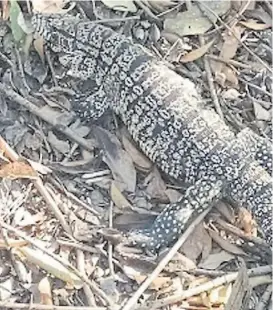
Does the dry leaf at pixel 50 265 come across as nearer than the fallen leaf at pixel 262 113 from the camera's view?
Yes

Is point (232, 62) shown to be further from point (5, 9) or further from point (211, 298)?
point (211, 298)

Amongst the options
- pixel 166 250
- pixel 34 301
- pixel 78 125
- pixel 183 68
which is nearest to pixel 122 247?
pixel 166 250

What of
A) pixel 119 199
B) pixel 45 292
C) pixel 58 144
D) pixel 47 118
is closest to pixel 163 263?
pixel 119 199

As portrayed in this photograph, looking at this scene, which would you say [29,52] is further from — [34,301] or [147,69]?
[34,301]

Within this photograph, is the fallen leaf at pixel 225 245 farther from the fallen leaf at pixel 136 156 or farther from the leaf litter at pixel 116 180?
the fallen leaf at pixel 136 156

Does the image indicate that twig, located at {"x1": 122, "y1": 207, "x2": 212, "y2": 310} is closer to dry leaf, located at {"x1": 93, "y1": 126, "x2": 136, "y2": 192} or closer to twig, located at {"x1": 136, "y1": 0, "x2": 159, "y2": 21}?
dry leaf, located at {"x1": 93, "y1": 126, "x2": 136, "y2": 192}

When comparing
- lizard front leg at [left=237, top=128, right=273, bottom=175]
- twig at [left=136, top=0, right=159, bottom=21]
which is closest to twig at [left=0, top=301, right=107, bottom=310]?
lizard front leg at [left=237, top=128, right=273, bottom=175]

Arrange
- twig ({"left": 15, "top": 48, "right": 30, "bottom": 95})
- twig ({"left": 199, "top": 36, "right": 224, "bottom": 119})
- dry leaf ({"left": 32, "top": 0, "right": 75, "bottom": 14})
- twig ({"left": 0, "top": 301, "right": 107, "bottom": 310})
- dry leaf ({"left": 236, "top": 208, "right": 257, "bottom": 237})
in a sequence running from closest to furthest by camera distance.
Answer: twig ({"left": 0, "top": 301, "right": 107, "bottom": 310}), dry leaf ({"left": 236, "top": 208, "right": 257, "bottom": 237}), twig ({"left": 199, "top": 36, "right": 224, "bottom": 119}), twig ({"left": 15, "top": 48, "right": 30, "bottom": 95}), dry leaf ({"left": 32, "top": 0, "right": 75, "bottom": 14})

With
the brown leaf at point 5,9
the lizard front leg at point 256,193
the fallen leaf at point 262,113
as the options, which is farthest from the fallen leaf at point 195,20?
the lizard front leg at point 256,193
